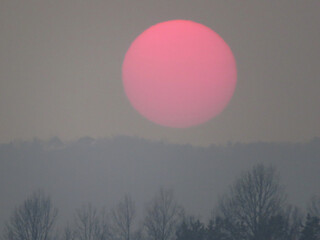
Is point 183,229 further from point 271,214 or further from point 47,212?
point 47,212

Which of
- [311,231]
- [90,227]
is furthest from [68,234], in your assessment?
[311,231]

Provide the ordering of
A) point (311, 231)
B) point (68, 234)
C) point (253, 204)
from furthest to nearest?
point (68, 234)
point (253, 204)
point (311, 231)

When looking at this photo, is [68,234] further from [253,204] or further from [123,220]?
[253,204]

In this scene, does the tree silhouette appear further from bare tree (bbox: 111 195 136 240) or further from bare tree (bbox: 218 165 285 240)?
bare tree (bbox: 111 195 136 240)

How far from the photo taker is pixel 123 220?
81188 millimetres

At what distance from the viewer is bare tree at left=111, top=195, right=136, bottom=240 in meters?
77.9

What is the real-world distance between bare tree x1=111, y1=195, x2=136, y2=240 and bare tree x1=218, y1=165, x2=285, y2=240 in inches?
520

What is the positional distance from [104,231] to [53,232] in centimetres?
654

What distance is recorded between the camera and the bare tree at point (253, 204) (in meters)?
60.0

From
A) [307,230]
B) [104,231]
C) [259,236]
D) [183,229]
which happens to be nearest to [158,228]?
[104,231]

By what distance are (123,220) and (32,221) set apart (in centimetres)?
1326

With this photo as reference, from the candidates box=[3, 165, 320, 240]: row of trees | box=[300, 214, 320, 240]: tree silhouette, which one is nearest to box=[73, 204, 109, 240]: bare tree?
box=[3, 165, 320, 240]: row of trees

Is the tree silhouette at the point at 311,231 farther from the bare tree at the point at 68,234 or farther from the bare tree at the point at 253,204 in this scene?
the bare tree at the point at 68,234

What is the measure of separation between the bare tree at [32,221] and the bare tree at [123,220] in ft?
28.5
